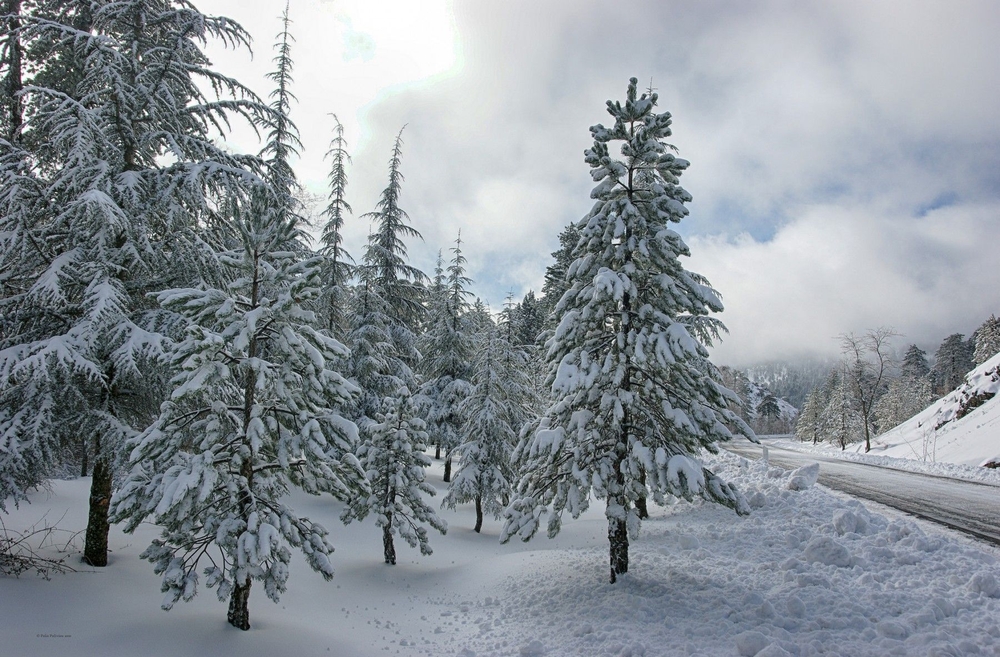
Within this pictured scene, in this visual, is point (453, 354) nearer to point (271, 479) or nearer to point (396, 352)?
point (396, 352)

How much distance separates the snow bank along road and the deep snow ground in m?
1.55

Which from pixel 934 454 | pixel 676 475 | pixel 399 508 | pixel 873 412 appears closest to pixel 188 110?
pixel 399 508

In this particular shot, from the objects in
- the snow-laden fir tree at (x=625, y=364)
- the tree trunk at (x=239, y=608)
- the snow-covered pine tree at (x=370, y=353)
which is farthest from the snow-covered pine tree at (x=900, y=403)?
the tree trunk at (x=239, y=608)

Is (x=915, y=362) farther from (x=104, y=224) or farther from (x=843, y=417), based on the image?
(x=104, y=224)

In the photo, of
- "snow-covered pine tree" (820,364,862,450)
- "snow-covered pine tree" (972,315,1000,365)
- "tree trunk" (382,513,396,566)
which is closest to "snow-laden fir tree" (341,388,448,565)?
"tree trunk" (382,513,396,566)

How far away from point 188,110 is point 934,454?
126ft

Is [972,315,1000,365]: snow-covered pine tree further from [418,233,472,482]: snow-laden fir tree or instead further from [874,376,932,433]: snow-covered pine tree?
[418,233,472,482]: snow-laden fir tree

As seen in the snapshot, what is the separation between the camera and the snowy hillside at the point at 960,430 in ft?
80.3

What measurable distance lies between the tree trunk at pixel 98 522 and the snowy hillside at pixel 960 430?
3295cm

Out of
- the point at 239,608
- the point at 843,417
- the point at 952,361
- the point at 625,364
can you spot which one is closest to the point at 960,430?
the point at 843,417

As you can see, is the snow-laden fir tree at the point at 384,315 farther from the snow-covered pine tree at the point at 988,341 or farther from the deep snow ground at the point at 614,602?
the snow-covered pine tree at the point at 988,341

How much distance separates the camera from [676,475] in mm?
7695

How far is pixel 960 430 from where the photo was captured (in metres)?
29.7

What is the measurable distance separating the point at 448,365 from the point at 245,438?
1629cm
